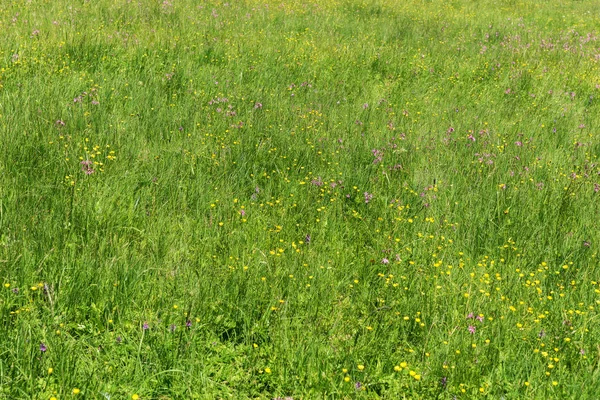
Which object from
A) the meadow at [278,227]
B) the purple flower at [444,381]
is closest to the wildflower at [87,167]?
the meadow at [278,227]

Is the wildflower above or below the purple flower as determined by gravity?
above

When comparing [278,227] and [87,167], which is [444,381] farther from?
[87,167]

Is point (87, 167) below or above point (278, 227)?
above

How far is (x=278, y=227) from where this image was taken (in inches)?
154

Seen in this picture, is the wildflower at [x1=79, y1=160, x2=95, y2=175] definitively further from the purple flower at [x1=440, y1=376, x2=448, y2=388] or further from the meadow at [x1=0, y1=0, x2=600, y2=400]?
the purple flower at [x1=440, y1=376, x2=448, y2=388]

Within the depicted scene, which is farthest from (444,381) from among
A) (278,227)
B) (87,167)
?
(87,167)

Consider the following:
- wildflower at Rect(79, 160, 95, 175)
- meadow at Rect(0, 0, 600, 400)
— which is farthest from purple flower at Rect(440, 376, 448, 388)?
wildflower at Rect(79, 160, 95, 175)

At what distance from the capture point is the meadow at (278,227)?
112 inches

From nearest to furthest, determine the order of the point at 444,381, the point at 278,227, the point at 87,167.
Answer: the point at 444,381
the point at 278,227
the point at 87,167

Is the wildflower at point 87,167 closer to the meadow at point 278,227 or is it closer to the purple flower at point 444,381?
the meadow at point 278,227

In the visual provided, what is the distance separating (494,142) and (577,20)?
10.8 metres

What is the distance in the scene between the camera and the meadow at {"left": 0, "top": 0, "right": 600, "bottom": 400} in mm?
2857

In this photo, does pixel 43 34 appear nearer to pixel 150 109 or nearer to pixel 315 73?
pixel 150 109

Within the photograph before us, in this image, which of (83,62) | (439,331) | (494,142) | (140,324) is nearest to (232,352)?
(140,324)
